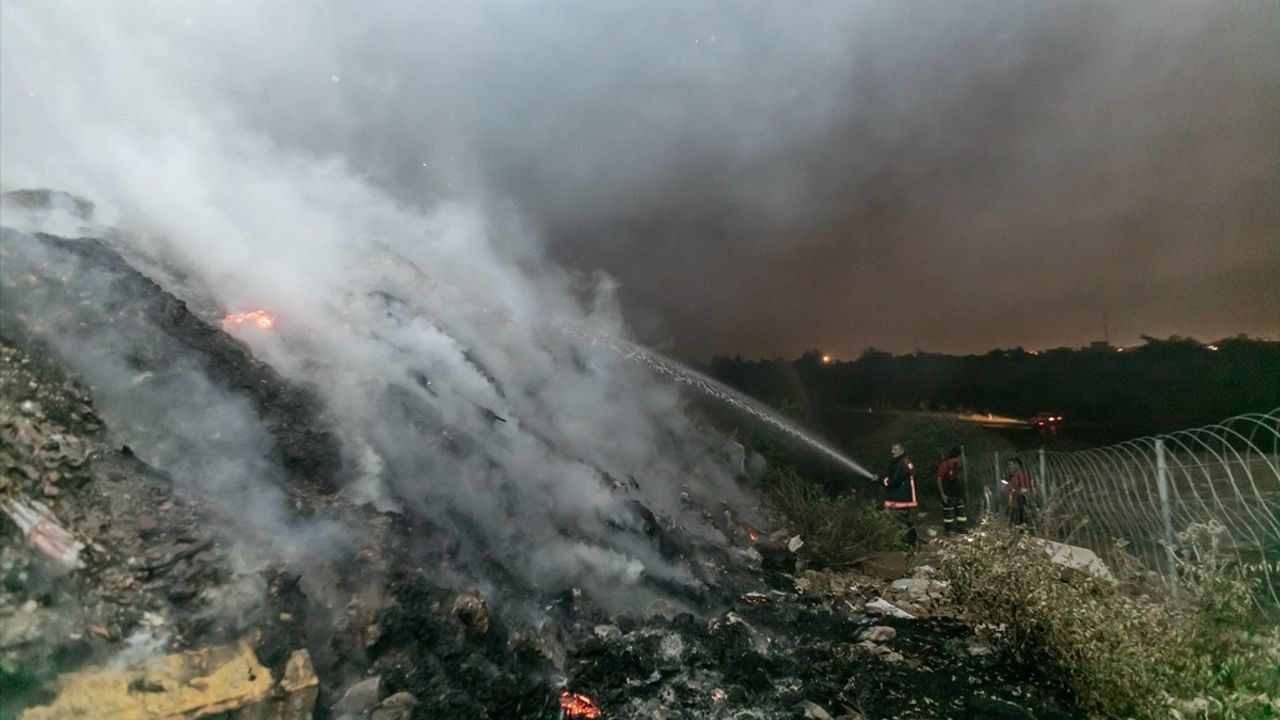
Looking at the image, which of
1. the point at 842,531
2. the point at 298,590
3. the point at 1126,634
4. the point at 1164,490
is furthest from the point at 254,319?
the point at 1164,490

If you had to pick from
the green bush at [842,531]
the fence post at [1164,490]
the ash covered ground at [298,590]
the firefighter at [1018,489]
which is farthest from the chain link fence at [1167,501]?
the green bush at [842,531]

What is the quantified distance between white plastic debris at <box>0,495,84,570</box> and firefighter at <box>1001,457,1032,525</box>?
9398mm

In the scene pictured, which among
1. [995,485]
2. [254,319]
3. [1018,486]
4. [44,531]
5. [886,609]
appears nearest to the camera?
[44,531]

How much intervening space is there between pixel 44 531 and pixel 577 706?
3170mm

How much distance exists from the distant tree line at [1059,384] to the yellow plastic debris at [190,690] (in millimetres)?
14745

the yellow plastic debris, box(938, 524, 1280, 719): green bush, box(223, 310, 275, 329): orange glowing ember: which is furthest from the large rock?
box(223, 310, 275, 329): orange glowing ember

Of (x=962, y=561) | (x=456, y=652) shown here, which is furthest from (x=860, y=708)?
(x=456, y=652)

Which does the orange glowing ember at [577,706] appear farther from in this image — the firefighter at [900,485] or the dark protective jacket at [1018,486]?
the dark protective jacket at [1018,486]

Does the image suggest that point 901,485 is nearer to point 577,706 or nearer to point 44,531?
point 577,706

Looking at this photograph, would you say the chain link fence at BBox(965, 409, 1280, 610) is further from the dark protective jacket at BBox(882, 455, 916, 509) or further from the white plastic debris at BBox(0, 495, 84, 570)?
the white plastic debris at BBox(0, 495, 84, 570)

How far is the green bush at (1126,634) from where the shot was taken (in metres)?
3.61

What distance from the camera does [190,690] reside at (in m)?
3.18

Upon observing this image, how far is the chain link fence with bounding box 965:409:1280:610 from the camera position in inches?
179

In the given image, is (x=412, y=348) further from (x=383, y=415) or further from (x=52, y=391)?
(x=52, y=391)
